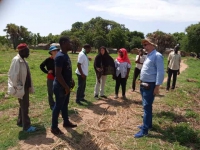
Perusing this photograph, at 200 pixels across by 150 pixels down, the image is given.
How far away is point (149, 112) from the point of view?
469cm

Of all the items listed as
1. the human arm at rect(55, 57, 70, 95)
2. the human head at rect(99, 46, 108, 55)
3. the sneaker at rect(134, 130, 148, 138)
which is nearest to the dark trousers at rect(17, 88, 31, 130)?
the human arm at rect(55, 57, 70, 95)

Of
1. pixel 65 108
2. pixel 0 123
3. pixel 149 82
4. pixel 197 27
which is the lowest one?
pixel 0 123

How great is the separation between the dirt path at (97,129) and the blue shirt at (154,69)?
1.33m

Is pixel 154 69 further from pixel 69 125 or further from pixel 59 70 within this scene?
pixel 69 125

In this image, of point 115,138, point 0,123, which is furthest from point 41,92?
point 115,138

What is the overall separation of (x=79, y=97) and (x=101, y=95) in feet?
3.61

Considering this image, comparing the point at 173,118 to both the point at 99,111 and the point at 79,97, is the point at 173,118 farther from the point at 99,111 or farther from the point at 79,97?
the point at 79,97

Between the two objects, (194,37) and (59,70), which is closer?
(59,70)

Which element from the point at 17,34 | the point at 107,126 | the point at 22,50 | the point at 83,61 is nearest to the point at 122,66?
the point at 83,61

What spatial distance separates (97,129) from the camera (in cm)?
507

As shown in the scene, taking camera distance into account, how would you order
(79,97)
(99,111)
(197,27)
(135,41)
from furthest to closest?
→ 1. (135,41)
2. (197,27)
3. (79,97)
4. (99,111)

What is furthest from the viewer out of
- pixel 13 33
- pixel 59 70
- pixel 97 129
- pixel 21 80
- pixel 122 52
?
pixel 13 33

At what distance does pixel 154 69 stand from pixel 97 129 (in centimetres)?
186

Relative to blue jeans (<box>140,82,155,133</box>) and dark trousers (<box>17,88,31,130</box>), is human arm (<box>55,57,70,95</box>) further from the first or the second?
blue jeans (<box>140,82,155,133</box>)
